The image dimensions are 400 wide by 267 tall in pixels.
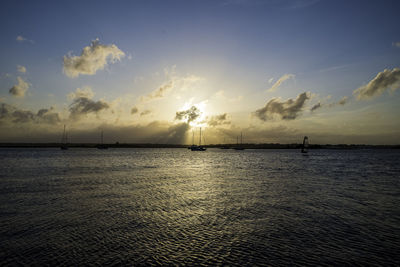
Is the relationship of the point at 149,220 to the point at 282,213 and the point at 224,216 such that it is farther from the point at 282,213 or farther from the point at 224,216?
the point at 282,213

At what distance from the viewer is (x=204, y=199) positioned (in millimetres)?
23125

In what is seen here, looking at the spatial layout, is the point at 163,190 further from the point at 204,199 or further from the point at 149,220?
the point at 149,220

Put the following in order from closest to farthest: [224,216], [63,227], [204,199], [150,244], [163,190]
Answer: [150,244], [63,227], [224,216], [204,199], [163,190]

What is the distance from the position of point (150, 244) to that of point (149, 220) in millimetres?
4301

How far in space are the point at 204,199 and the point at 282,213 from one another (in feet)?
25.8

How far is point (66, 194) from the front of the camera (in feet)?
80.1

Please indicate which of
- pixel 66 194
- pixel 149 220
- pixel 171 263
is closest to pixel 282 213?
pixel 149 220

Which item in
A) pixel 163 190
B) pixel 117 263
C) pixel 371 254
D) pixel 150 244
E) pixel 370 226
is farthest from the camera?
pixel 163 190

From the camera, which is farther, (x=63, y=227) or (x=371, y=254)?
(x=63, y=227)

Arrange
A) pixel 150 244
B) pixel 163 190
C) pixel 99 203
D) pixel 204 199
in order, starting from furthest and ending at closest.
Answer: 1. pixel 163 190
2. pixel 204 199
3. pixel 99 203
4. pixel 150 244

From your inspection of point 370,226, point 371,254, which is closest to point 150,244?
point 371,254

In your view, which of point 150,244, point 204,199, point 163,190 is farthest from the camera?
point 163,190

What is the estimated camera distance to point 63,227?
14.1 metres

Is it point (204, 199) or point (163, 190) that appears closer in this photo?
point (204, 199)
